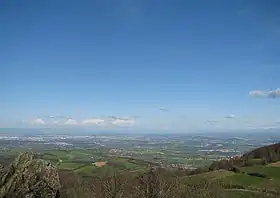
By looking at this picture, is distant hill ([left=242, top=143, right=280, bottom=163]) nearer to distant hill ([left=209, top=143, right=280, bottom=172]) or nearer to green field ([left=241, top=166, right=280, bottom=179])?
distant hill ([left=209, top=143, right=280, bottom=172])

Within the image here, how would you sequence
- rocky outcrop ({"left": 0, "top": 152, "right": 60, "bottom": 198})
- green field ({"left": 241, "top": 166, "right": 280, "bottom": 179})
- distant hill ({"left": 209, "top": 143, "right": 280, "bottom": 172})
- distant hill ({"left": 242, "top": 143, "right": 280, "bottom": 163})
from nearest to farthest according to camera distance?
rocky outcrop ({"left": 0, "top": 152, "right": 60, "bottom": 198})
green field ({"left": 241, "top": 166, "right": 280, "bottom": 179})
distant hill ({"left": 209, "top": 143, "right": 280, "bottom": 172})
distant hill ({"left": 242, "top": 143, "right": 280, "bottom": 163})

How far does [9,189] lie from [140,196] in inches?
459

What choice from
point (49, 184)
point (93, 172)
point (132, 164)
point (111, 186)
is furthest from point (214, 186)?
point (132, 164)

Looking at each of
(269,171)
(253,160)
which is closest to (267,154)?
(253,160)

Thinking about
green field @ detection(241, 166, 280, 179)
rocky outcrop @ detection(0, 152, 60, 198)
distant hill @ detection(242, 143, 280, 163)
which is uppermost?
rocky outcrop @ detection(0, 152, 60, 198)

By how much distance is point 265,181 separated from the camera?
61.3 m

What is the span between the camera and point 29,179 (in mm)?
12570

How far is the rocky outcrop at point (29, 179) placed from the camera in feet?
40.4

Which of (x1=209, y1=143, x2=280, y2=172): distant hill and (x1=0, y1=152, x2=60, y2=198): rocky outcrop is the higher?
(x1=0, y1=152, x2=60, y2=198): rocky outcrop

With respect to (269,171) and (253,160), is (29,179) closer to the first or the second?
(269,171)

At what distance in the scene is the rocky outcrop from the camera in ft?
40.4

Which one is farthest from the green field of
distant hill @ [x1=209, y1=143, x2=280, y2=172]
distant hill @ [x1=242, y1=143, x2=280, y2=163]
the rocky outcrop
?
the rocky outcrop

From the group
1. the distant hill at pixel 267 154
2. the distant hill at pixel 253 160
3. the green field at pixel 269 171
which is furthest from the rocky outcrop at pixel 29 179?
the distant hill at pixel 267 154

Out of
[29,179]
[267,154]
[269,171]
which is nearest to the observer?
[29,179]
